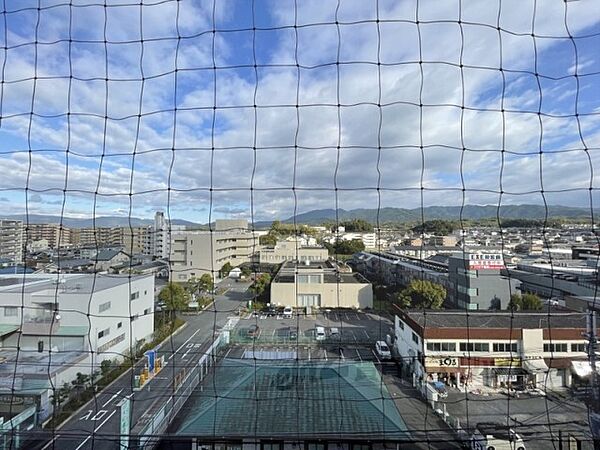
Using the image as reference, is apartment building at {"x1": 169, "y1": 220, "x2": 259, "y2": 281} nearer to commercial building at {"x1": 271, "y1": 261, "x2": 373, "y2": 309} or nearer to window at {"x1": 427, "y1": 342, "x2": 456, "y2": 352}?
commercial building at {"x1": 271, "y1": 261, "x2": 373, "y2": 309}

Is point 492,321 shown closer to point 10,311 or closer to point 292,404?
point 292,404

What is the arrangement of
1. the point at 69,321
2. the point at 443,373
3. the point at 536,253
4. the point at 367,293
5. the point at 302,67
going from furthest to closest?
the point at 367,293, the point at 536,253, the point at 69,321, the point at 443,373, the point at 302,67

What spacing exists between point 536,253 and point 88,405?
746 cm

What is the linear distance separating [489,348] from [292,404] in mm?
3243

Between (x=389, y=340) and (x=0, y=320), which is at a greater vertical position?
(x=0, y=320)

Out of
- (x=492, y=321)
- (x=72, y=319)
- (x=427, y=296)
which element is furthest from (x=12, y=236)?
(x=492, y=321)

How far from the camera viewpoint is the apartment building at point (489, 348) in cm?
484

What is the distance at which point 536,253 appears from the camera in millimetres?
6504

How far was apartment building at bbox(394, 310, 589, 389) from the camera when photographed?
4.84 meters

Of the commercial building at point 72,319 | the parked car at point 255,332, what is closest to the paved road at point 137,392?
the parked car at point 255,332

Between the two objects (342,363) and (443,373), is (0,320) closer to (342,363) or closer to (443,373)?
(342,363)

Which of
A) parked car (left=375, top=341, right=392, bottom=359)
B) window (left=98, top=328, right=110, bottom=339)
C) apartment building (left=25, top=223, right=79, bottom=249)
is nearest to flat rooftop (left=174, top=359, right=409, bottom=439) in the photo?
apartment building (left=25, top=223, right=79, bottom=249)

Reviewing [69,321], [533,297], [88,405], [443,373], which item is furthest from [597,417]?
[533,297]

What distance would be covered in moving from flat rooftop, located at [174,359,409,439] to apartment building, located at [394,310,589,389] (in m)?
1.78
